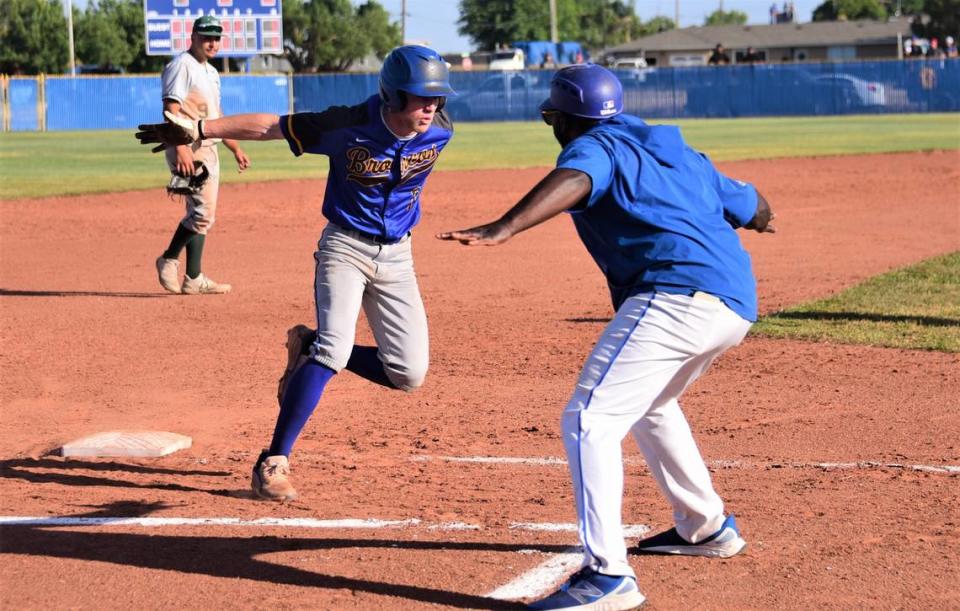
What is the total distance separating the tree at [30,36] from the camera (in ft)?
203

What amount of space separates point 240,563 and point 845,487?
252cm

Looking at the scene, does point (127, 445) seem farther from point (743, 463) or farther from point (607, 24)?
point (607, 24)

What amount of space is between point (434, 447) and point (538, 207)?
8.51 feet

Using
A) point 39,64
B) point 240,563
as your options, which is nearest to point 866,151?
point 240,563

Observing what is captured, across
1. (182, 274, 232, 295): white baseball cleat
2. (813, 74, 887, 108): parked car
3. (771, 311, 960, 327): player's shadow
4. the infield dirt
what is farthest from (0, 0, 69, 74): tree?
(771, 311, 960, 327): player's shadow

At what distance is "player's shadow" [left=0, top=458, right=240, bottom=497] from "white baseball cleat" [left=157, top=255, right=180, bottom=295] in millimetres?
4691

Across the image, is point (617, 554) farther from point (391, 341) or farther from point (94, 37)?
point (94, 37)

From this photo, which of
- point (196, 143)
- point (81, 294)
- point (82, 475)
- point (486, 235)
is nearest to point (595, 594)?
point (486, 235)

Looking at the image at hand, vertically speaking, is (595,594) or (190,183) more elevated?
(190,183)

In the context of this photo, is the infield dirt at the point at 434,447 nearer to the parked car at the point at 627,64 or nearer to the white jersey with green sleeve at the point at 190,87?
the white jersey with green sleeve at the point at 190,87

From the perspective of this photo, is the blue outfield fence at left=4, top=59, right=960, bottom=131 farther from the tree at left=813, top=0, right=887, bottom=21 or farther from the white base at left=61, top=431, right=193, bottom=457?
the tree at left=813, top=0, right=887, bottom=21

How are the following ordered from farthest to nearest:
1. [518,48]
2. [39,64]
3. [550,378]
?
[518,48] < [39,64] < [550,378]

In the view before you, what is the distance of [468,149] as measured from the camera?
98.0 feet

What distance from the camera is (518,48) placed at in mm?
73438
